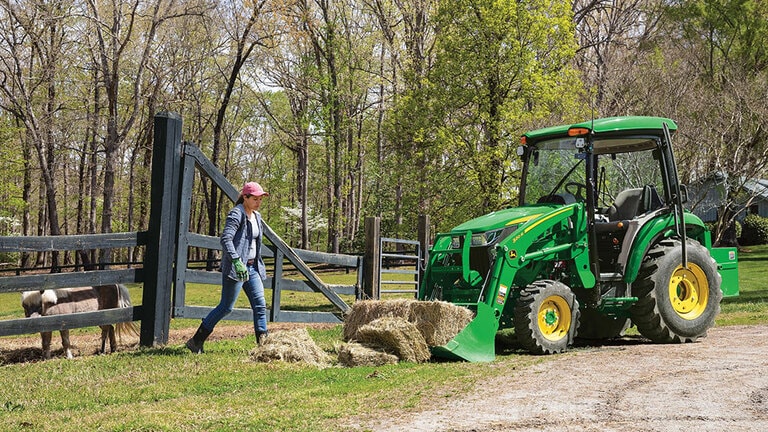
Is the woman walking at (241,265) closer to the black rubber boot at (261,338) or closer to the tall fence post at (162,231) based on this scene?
the black rubber boot at (261,338)

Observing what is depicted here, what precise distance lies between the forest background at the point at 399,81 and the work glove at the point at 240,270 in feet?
41.6

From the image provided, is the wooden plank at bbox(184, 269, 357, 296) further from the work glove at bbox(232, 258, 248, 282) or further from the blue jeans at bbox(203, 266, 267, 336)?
the work glove at bbox(232, 258, 248, 282)

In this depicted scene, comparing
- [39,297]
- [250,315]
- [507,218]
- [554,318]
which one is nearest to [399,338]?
[554,318]

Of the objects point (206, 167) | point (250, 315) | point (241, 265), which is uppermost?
point (206, 167)

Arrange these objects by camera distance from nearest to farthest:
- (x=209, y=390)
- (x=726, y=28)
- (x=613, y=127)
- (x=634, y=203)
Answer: (x=209, y=390), (x=613, y=127), (x=634, y=203), (x=726, y=28)

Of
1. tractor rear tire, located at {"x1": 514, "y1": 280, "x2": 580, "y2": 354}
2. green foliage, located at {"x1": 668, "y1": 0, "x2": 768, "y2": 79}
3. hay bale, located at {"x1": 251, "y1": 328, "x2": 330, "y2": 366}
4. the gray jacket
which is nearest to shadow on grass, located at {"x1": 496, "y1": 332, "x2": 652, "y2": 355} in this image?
tractor rear tire, located at {"x1": 514, "y1": 280, "x2": 580, "y2": 354}

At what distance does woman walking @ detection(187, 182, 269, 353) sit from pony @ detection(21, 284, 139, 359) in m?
1.56

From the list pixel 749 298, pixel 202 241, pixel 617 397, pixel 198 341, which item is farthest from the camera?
pixel 749 298

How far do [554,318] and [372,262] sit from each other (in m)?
5.13

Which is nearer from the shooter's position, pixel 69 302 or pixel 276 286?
pixel 69 302

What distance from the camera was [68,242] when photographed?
856cm

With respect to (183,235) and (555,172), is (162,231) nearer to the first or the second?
(183,235)

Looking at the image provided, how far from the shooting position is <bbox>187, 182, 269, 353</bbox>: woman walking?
852 centimetres

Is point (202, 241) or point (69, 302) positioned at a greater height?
point (202, 241)
